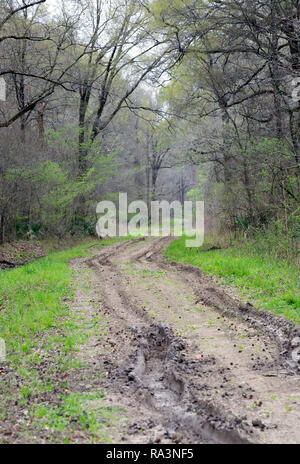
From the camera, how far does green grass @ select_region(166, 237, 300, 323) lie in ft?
24.9

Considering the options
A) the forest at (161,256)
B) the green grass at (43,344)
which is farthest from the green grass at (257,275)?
the green grass at (43,344)

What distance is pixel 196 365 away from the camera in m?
5.17

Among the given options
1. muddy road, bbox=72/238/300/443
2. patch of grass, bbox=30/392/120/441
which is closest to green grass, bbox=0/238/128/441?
patch of grass, bbox=30/392/120/441

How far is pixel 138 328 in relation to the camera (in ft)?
22.3

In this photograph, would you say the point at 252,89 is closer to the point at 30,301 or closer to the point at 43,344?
the point at 30,301

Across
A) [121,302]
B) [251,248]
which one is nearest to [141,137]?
[251,248]

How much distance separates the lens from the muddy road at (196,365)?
11.9 feet

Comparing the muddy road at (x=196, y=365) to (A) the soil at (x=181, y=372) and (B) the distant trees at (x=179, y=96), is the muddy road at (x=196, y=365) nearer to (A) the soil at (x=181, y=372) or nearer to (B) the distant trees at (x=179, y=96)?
(A) the soil at (x=181, y=372)

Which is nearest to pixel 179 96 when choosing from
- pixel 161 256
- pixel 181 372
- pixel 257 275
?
pixel 161 256

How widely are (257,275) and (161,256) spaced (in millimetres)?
6819

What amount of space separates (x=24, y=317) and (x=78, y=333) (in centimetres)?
138

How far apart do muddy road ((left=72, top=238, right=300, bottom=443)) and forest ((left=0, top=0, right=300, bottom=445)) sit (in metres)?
0.03

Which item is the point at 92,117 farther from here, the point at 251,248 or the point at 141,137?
the point at 141,137

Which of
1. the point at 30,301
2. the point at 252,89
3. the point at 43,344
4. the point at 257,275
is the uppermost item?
the point at 252,89
